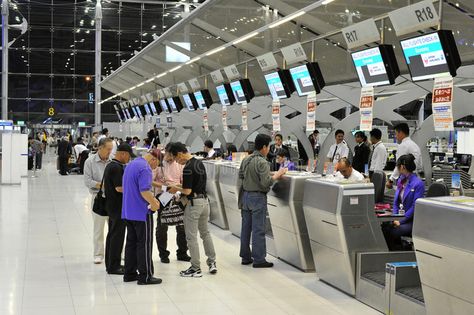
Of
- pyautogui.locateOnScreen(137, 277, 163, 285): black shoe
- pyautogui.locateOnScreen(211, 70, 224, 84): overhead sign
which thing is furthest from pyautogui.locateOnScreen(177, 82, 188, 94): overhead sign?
pyautogui.locateOnScreen(137, 277, 163, 285): black shoe

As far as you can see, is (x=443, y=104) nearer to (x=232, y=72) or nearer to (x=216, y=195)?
(x=216, y=195)

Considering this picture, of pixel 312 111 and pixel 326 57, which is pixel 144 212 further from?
pixel 326 57

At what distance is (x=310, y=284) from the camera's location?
7605mm

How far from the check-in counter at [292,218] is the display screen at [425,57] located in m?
1.69

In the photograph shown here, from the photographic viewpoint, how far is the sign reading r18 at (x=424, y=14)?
7539 millimetres

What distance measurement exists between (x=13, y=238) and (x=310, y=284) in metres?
4.97

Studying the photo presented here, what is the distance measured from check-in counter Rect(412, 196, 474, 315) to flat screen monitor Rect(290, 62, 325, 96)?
5745mm

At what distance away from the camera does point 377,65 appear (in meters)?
8.86

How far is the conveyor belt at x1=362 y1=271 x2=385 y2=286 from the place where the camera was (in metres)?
6.60

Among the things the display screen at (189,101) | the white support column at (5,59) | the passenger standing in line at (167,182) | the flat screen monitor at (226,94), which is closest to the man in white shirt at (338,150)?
the flat screen monitor at (226,94)

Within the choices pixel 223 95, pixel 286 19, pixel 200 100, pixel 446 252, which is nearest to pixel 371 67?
pixel 286 19

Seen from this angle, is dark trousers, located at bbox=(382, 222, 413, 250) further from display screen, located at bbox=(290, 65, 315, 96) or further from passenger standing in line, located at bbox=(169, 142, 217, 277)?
display screen, located at bbox=(290, 65, 315, 96)

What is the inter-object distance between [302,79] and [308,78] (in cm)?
23

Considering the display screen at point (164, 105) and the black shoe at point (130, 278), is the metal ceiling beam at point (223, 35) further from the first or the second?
the display screen at point (164, 105)
